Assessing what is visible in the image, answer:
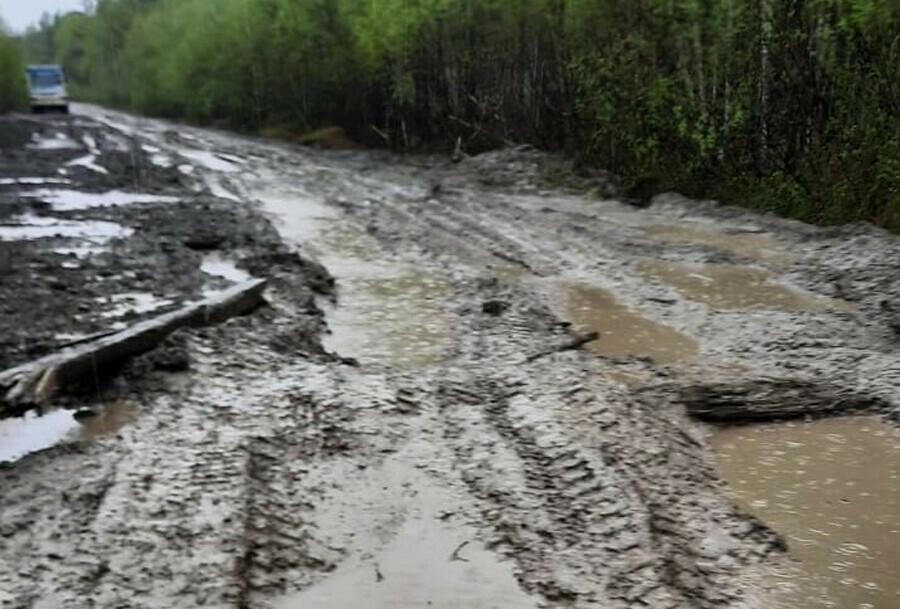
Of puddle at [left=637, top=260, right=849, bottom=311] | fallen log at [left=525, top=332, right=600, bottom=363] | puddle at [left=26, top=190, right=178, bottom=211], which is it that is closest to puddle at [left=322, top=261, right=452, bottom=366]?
fallen log at [left=525, top=332, right=600, bottom=363]

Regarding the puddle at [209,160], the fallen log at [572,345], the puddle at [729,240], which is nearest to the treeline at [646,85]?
the puddle at [729,240]

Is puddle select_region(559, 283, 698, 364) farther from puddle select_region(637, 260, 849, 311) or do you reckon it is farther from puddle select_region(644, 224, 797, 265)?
puddle select_region(644, 224, 797, 265)

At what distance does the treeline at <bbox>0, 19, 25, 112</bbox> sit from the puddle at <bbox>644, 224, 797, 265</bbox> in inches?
1628

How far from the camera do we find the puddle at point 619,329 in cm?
603

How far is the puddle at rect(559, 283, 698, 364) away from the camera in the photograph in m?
6.03

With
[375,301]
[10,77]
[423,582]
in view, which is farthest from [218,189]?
[10,77]

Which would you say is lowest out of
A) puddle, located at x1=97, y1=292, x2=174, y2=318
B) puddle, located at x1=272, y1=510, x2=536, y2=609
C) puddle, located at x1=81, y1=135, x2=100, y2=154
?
puddle, located at x1=272, y1=510, x2=536, y2=609

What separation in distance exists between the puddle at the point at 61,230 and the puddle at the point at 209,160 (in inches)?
279

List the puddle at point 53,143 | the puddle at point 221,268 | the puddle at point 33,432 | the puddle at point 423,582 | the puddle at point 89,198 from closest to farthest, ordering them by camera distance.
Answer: the puddle at point 423,582 → the puddle at point 33,432 → the puddle at point 221,268 → the puddle at point 89,198 → the puddle at point 53,143

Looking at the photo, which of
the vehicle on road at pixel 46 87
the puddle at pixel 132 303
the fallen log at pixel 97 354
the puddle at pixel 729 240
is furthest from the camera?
the vehicle on road at pixel 46 87

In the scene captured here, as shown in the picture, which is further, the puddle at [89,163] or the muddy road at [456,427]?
the puddle at [89,163]

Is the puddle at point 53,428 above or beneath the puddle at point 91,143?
beneath

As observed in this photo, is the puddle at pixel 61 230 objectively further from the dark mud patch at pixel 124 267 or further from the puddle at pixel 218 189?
the puddle at pixel 218 189

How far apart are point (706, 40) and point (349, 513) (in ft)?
→ 37.8
